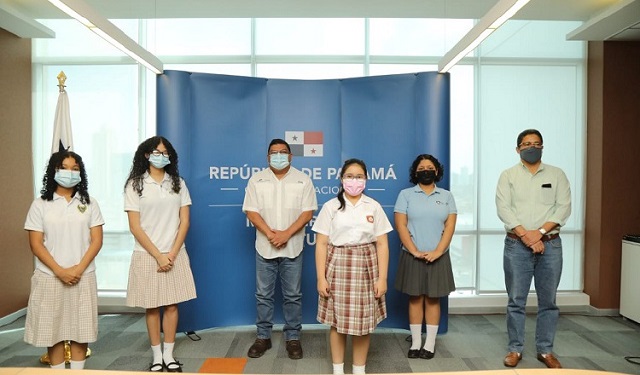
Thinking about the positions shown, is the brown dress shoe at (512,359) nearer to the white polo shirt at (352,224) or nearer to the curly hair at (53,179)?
the white polo shirt at (352,224)

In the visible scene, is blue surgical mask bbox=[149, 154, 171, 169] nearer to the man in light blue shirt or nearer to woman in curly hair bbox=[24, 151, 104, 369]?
woman in curly hair bbox=[24, 151, 104, 369]

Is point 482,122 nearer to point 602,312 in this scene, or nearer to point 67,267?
point 602,312

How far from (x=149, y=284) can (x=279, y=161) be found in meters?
1.29


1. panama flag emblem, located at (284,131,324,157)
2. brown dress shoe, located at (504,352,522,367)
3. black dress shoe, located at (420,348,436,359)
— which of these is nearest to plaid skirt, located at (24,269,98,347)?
panama flag emblem, located at (284,131,324,157)

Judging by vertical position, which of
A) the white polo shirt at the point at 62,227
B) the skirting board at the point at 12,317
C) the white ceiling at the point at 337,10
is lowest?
the skirting board at the point at 12,317

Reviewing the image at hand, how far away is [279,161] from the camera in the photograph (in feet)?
11.2

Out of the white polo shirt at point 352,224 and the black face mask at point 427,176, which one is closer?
the white polo shirt at point 352,224

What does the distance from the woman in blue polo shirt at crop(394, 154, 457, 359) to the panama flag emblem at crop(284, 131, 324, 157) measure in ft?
3.00

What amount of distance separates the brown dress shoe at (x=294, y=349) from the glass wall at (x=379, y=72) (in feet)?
7.55

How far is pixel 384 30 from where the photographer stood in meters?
4.95

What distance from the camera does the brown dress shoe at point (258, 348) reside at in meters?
3.46

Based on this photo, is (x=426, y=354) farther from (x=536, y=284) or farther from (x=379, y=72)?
(x=379, y=72)

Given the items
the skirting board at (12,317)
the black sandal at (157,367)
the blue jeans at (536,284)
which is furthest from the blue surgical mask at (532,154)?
the skirting board at (12,317)

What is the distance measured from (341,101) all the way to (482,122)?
6.10 feet
